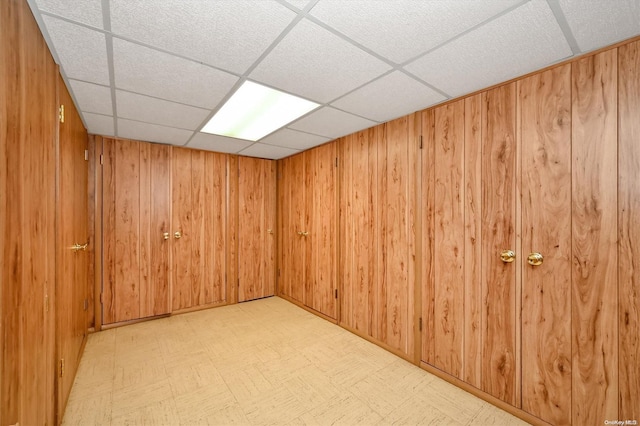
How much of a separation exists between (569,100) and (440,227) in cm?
116

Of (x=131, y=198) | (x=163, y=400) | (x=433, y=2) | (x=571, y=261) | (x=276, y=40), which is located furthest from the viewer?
(x=131, y=198)

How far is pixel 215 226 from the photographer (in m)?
3.90

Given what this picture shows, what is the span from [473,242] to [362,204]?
1231mm

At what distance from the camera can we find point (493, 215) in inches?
74.8

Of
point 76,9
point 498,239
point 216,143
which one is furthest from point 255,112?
point 498,239

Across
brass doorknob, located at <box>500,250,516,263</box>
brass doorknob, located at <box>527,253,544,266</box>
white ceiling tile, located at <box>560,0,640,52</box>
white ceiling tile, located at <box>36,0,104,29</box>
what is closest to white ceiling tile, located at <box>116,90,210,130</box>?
white ceiling tile, located at <box>36,0,104,29</box>

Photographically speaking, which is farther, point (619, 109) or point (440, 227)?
→ point (440, 227)

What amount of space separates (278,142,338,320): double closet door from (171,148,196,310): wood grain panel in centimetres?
143

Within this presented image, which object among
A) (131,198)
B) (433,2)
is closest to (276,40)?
(433,2)

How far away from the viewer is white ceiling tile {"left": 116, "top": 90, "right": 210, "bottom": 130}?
82.4 inches

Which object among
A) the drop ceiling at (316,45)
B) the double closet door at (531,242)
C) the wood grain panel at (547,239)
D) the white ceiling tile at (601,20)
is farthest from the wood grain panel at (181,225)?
the white ceiling tile at (601,20)

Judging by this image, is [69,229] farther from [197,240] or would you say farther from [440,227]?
[440,227]

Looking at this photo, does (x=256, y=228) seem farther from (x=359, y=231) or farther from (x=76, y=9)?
(x=76, y=9)

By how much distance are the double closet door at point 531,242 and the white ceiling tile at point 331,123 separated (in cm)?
72
